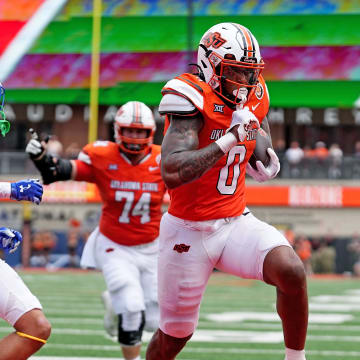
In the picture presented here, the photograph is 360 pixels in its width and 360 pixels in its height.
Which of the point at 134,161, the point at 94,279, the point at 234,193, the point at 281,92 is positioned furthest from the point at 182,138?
the point at 281,92

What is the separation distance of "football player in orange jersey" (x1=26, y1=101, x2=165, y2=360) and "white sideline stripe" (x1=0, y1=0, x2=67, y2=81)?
17.8 meters

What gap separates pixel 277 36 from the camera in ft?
75.6

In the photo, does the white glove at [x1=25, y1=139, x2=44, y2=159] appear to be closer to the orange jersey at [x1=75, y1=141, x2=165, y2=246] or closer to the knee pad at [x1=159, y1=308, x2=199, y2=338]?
the orange jersey at [x1=75, y1=141, x2=165, y2=246]

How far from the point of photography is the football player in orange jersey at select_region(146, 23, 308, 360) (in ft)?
13.3

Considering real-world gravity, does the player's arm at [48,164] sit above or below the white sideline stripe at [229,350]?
above

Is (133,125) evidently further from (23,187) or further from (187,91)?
(23,187)

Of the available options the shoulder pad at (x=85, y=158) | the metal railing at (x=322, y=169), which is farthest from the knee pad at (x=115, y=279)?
the metal railing at (x=322, y=169)

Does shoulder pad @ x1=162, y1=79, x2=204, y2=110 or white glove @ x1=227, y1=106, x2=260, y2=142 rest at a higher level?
shoulder pad @ x1=162, y1=79, x2=204, y2=110

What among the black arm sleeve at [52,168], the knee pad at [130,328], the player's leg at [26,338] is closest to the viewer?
the player's leg at [26,338]

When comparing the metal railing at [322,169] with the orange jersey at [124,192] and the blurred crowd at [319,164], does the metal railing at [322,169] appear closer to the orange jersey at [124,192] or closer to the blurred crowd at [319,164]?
the blurred crowd at [319,164]

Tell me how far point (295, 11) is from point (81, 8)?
5347 mm

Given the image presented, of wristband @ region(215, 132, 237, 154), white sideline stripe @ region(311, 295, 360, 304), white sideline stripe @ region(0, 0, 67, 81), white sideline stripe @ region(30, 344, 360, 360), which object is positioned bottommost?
white sideline stripe @ region(311, 295, 360, 304)

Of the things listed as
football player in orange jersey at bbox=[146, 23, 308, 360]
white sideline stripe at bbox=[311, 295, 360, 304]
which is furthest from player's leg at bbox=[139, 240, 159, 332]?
white sideline stripe at bbox=[311, 295, 360, 304]

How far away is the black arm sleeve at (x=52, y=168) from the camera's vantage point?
233 inches
